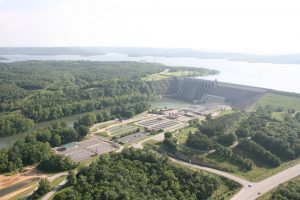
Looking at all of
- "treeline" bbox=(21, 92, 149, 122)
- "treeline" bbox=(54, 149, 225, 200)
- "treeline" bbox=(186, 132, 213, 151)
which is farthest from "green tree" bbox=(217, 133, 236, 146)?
"treeline" bbox=(21, 92, 149, 122)

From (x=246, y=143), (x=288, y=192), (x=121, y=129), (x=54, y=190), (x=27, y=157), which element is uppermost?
(x=246, y=143)

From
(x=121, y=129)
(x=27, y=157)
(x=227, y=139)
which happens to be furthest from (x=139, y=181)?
(x=121, y=129)

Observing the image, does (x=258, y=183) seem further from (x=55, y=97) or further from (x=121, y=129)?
(x=55, y=97)

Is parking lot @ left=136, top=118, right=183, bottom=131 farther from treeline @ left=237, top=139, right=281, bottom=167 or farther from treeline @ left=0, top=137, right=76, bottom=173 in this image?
treeline @ left=0, top=137, right=76, bottom=173

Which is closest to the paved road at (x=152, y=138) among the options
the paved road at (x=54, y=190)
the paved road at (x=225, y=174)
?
the paved road at (x=225, y=174)

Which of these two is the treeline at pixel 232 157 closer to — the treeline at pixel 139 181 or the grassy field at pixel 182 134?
the treeline at pixel 139 181

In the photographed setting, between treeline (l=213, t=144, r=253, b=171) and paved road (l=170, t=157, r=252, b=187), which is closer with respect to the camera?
paved road (l=170, t=157, r=252, b=187)
